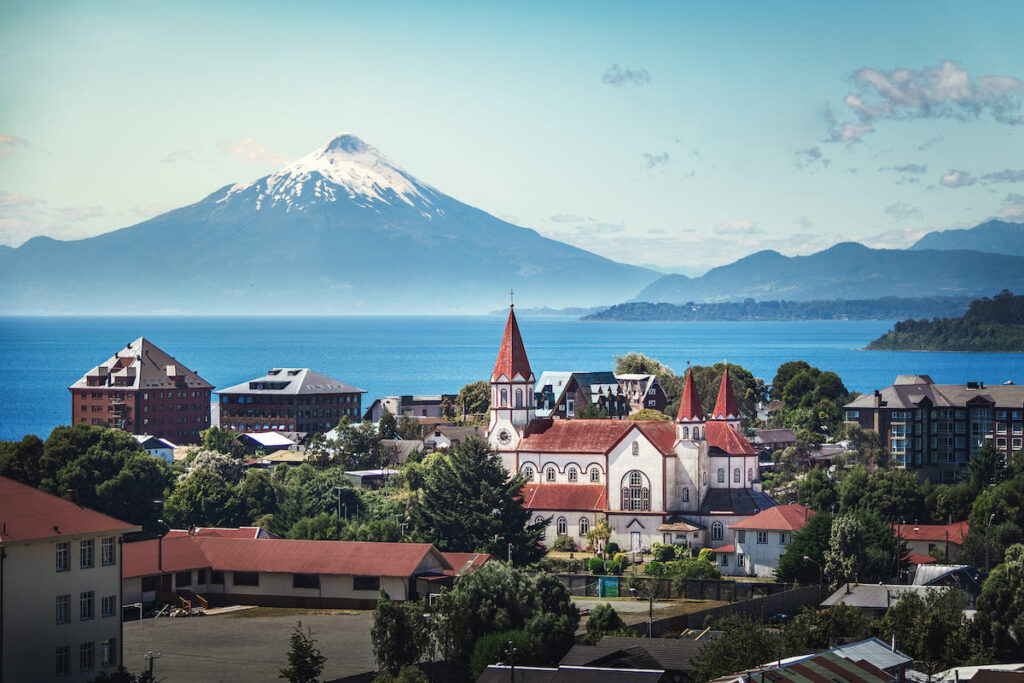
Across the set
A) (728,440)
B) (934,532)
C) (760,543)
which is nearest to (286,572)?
(760,543)

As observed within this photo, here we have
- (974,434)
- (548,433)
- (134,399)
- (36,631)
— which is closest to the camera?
(36,631)

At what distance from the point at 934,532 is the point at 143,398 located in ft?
292

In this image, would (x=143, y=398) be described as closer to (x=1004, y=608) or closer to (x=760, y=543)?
(x=760, y=543)

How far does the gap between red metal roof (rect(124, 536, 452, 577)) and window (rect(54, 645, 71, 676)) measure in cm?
1616

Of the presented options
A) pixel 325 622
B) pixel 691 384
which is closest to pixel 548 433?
pixel 691 384

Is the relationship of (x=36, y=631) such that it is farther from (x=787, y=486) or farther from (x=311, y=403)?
(x=311, y=403)

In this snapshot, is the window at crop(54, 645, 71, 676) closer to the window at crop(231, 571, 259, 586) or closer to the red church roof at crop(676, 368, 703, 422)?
the window at crop(231, 571, 259, 586)

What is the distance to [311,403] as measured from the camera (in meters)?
148

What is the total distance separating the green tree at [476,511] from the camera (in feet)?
224

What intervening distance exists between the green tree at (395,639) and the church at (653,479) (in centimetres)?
3153

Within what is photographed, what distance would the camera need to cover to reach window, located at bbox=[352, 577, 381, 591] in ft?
189

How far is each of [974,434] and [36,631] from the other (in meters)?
82.7

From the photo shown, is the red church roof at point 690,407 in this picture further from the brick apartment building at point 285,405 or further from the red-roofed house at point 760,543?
the brick apartment building at point 285,405

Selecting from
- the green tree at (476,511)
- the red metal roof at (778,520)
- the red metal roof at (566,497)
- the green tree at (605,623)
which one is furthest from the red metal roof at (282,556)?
the red metal roof at (566,497)
